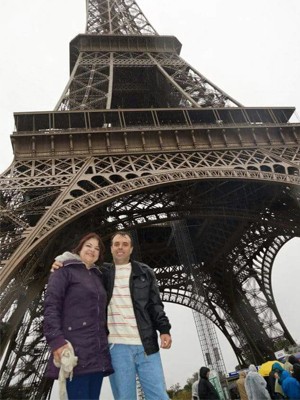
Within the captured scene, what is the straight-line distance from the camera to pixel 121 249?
3.75m

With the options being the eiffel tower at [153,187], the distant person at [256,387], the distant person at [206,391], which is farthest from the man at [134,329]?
the eiffel tower at [153,187]

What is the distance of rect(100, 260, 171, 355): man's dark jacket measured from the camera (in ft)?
11.1

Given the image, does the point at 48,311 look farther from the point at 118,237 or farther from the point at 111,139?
the point at 111,139

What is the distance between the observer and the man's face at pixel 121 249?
375 cm

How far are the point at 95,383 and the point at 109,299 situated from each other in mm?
719

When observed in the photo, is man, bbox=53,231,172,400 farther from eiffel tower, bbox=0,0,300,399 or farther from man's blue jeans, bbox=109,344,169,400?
eiffel tower, bbox=0,0,300,399

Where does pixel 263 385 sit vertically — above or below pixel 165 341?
above

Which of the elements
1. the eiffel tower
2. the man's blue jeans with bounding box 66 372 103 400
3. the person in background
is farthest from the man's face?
the eiffel tower

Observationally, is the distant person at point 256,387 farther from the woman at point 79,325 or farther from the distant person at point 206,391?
the woman at point 79,325

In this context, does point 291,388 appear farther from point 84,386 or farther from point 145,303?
point 84,386

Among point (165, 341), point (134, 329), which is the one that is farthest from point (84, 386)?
point (165, 341)

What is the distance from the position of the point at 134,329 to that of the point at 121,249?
787 mm

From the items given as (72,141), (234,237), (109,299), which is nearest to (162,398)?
(109,299)

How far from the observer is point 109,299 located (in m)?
3.50
